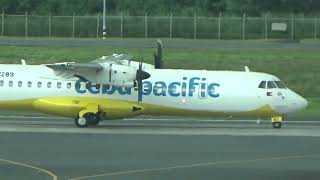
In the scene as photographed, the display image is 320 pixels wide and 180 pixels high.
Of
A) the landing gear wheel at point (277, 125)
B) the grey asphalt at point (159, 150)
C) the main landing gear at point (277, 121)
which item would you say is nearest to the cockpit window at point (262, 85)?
the main landing gear at point (277, 121)

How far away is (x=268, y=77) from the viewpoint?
104ft

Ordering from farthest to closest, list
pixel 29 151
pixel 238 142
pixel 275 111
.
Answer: pixel 275 111 < pixel 238 142 < pixel 29 151

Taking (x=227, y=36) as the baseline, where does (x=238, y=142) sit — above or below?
below

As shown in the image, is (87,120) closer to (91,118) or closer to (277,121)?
(91,118)

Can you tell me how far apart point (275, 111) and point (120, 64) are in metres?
6.23

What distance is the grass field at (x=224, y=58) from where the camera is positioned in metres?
49.7

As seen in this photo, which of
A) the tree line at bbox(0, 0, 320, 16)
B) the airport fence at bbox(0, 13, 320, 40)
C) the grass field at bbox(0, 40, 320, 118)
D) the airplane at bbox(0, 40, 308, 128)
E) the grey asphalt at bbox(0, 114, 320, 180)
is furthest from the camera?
the tree line at bbox(0, 0, 320, 16)

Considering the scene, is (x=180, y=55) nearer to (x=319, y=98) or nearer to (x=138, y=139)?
(x=319, y=98)

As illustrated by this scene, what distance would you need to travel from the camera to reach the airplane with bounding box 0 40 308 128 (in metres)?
30.9

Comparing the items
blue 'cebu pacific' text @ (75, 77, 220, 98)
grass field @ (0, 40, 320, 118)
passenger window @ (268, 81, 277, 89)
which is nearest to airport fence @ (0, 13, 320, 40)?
grass field @ (0, 40, 320, 118)

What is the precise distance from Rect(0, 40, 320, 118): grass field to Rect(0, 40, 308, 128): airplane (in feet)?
54.8

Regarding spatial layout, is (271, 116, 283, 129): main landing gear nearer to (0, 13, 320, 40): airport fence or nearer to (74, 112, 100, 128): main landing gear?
(74, 112, 100, 128): main landing gear

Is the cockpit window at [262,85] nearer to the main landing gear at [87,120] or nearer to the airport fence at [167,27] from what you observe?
the main landing gear at [87,120]

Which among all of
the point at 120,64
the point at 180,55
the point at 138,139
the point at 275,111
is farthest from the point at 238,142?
the point at 180,55
